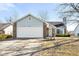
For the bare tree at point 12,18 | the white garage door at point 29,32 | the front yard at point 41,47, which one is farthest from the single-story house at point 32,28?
the front yard at point 41,47

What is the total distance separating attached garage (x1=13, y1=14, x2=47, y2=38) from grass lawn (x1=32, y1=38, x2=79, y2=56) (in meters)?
0.59

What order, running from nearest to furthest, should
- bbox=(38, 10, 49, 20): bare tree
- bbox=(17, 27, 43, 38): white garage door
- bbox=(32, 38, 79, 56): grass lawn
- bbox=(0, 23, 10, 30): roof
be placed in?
bbox=(32, 38, 79, 56): grass lawn, bbox=(38, 10, 49, 20): bare tree, bbox=(0, 23, 10, 30): roof, bbox=(17, 27, 43, 38): white garage door

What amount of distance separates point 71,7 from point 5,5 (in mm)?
2161

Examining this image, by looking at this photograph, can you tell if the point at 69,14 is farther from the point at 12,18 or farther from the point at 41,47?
the point at 12,18

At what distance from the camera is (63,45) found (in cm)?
865

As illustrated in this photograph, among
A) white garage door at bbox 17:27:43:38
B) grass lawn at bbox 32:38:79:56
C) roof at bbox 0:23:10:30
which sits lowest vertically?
grass lawn at bbox 32:38:79:56

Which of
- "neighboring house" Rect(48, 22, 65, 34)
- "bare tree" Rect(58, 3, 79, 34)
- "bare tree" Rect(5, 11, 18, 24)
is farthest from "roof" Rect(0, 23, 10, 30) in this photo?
"bare tree" Rect(58, 3, 79, 34)

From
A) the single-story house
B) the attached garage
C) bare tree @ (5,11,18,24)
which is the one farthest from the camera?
the attached garage

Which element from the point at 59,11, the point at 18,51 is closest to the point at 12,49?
the point at 18,51

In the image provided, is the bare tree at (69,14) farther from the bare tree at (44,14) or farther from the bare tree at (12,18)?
the bare tree at (12,18)

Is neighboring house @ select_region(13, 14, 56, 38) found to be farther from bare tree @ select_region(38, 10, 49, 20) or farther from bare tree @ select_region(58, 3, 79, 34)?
bare tree @ select_region(58, 3, 79, 34)

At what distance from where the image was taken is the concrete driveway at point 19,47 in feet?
27.6

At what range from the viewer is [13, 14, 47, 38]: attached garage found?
30.3ft

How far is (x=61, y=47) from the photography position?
8.62m
